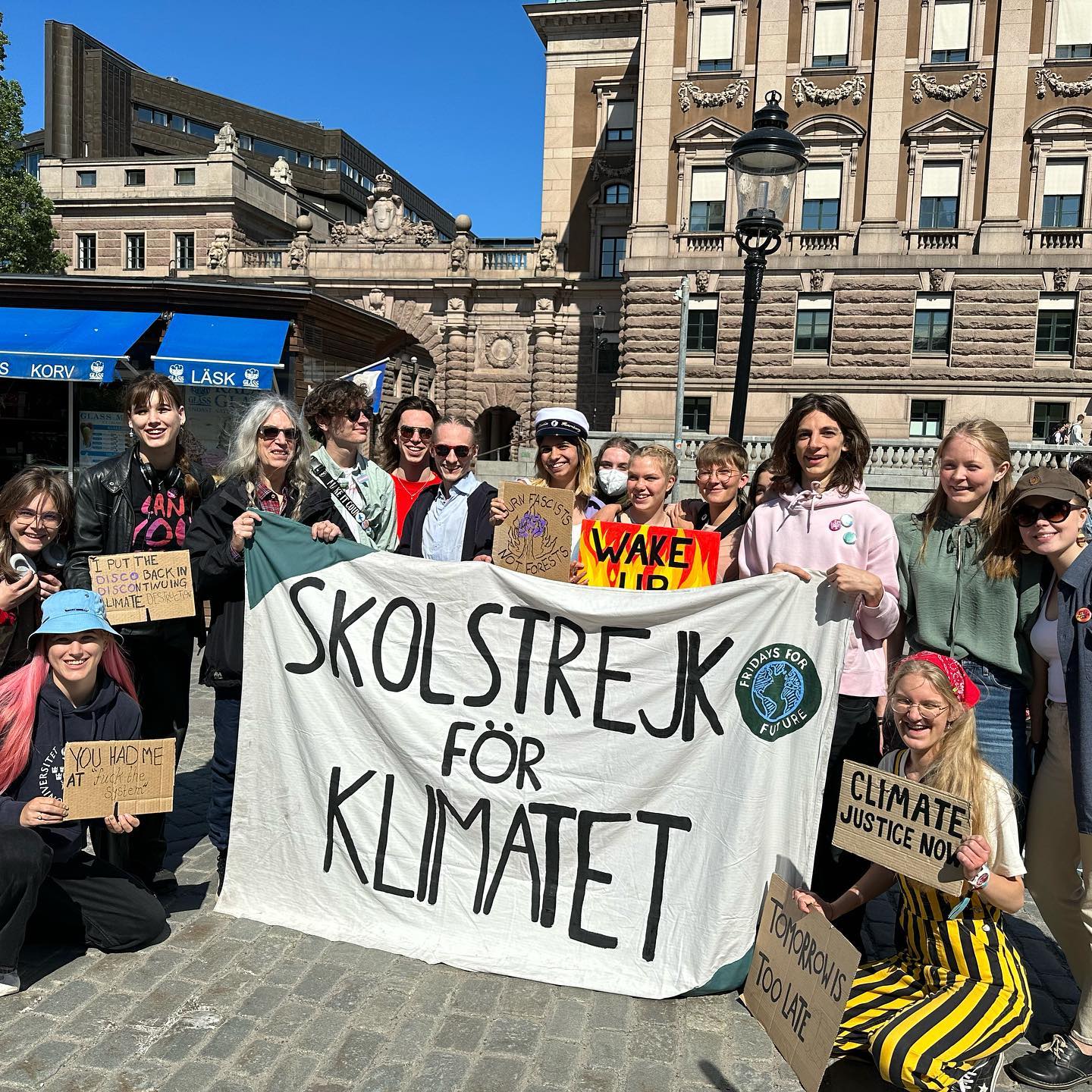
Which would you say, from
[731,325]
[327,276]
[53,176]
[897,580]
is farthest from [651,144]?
[897,580]

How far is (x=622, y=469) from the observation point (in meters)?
5.38

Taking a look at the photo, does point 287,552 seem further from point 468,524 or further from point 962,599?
point 962,599

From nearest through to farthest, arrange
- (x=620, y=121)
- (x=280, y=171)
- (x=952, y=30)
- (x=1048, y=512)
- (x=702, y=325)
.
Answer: (x=1048, y=512)
(x=952, y=30)
(x=702, y=325)
(x=620, y=121)
(x=280, y=171)

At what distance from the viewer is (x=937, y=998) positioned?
2.94 meters

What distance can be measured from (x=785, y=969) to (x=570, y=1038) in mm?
879

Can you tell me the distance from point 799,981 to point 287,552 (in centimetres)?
266

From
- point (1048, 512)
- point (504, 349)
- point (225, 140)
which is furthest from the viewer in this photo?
point (225, 140)

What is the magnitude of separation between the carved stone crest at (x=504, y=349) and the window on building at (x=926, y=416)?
1515 centimetres

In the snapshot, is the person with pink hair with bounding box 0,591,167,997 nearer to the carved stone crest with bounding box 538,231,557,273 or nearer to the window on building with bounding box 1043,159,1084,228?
the window on building with bounding box 1043,159,1084,228

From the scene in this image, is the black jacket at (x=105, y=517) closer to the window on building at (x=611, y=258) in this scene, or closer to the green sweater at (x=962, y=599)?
the green sweater at (x=962, y=599)

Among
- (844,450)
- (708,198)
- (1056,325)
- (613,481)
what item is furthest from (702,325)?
(844,450)

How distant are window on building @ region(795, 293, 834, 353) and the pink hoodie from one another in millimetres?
28981

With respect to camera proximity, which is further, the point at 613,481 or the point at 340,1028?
the point at 613,481

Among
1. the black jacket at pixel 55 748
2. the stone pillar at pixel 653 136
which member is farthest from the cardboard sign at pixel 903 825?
the stone pillar at pixel 653 136
